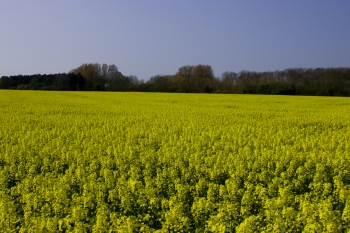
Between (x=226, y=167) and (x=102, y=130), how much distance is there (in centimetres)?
707

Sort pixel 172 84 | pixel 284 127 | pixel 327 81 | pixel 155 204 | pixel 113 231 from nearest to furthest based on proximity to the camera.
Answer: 1. pixel 113 231
2. pixel 155 204
3. pixel 284 127
4. pixel 327 81
5. pixel 172 84

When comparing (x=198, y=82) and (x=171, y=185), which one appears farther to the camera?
(x=198, y=82)

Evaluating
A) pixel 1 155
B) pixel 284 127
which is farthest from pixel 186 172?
pixel 284 127

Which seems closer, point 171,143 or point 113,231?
point 113,231

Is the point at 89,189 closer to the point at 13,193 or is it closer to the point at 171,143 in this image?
the point at 13,193

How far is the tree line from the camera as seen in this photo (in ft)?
190

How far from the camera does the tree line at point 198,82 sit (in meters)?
57.8

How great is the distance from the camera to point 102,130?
13828mm

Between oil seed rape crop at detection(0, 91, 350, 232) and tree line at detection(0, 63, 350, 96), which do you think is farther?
tree line at detection(0, 63, 350, 96)

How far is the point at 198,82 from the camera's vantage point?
70.8m

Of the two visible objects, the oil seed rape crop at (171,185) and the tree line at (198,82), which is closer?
the oil seed rape crop at (171,185)

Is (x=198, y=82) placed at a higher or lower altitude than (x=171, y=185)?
higher

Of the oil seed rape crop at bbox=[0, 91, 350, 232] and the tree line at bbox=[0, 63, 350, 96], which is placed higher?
the tree line at bbox=[0, 63, 350, 96]

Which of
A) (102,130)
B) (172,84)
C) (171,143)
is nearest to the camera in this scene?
(171,143)
